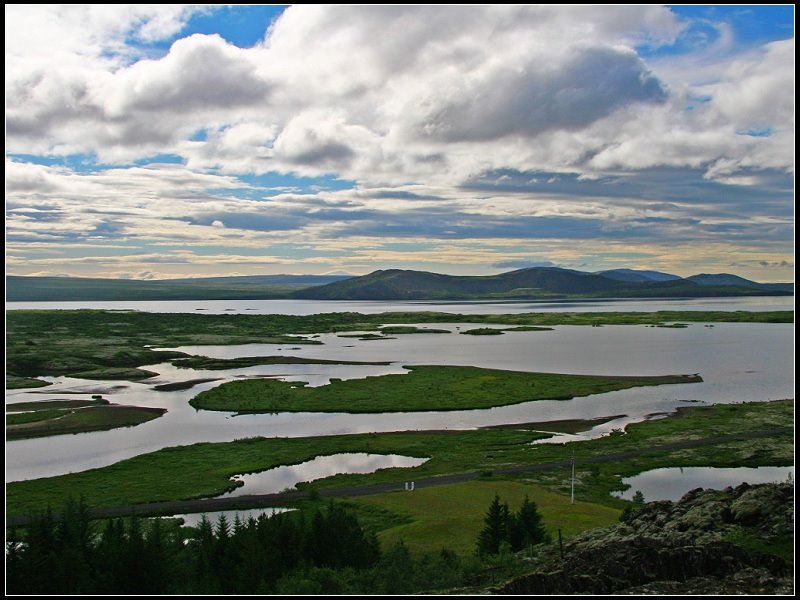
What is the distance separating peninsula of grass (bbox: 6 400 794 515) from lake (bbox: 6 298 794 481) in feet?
13.3

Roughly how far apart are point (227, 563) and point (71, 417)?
50602mm

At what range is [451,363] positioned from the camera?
377ft

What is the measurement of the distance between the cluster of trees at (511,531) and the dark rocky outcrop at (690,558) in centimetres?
693

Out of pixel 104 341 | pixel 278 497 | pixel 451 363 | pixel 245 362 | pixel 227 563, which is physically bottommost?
pixel 278 497

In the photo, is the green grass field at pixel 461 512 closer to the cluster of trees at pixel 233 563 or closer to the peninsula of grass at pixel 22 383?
the cluster of trees at pixel 233 563

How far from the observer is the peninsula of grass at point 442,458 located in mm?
46188

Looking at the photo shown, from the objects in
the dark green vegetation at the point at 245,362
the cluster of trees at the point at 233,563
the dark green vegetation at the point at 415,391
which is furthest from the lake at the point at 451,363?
the cluster of trees at the point at 233,563

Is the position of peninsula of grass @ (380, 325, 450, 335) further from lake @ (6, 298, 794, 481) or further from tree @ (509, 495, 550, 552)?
Answer: tree @ (509, 495, 550, 552)

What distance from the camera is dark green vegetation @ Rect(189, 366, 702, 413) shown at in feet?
A: 257

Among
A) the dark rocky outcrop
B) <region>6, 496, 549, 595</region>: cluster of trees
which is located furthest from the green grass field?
the dark rocky outcrop

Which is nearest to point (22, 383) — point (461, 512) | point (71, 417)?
point (71, 417)

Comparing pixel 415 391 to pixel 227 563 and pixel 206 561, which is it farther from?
pixel 227 563

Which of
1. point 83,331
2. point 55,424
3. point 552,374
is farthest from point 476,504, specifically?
point 83,331

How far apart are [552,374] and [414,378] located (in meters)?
21.1
